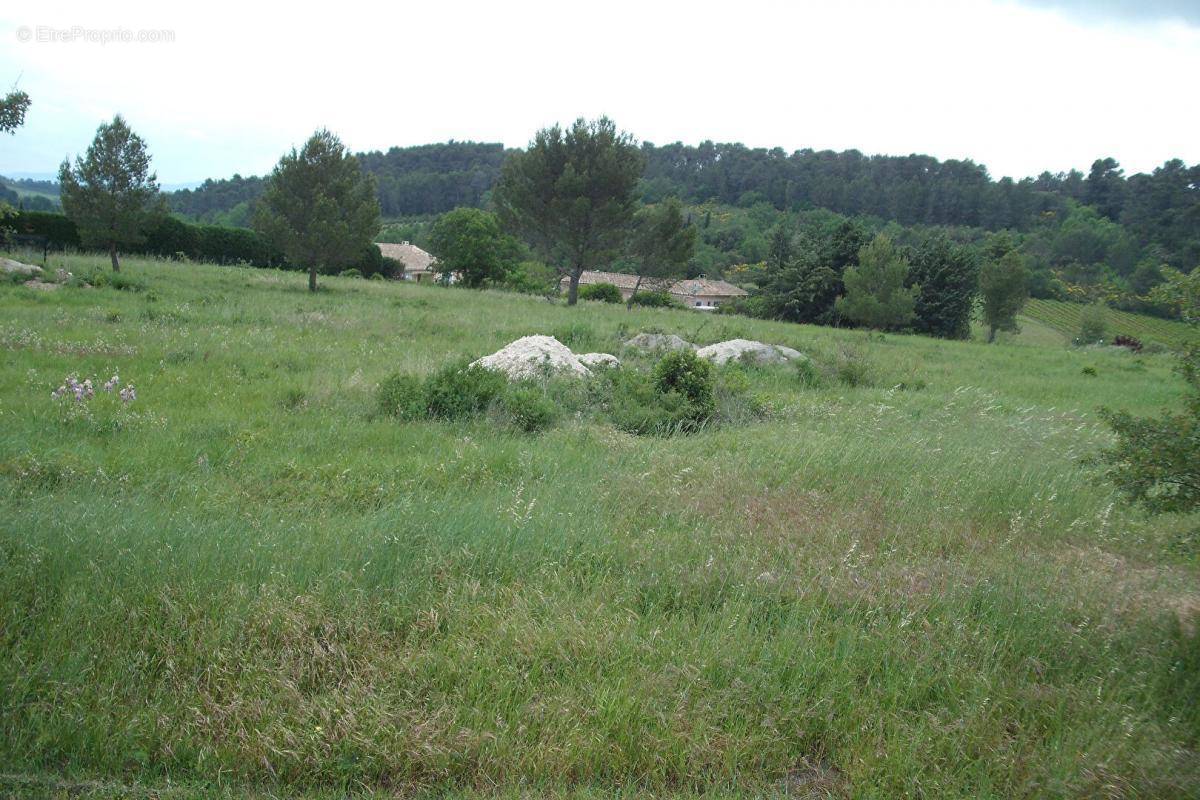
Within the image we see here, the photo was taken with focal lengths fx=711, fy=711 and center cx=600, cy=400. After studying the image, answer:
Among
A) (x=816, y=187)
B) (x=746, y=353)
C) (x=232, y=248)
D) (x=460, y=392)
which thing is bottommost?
(x=460, y=392)

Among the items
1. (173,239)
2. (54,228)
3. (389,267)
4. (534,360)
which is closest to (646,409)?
(534,360)

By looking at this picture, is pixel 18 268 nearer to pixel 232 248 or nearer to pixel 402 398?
pixel 402 398

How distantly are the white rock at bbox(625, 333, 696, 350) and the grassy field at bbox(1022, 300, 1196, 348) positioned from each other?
81.9ft

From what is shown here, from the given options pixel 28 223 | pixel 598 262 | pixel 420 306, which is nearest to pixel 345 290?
pixel 420 306

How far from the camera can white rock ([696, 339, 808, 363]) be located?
48.3ft

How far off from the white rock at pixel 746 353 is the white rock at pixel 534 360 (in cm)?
374

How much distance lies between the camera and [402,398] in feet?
29.2

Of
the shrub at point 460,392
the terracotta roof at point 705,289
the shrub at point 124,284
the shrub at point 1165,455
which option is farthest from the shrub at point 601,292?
the shrub at point 1165,455

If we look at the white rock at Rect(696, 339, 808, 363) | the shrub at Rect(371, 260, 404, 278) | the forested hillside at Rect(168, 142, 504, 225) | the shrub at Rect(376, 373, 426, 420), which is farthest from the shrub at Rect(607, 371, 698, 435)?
the forested hillside at Rect(168, 142, 504, 225)

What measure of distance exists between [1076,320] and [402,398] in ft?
192

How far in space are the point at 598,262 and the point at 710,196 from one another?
7996 centimetres

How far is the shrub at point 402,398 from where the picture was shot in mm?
8648

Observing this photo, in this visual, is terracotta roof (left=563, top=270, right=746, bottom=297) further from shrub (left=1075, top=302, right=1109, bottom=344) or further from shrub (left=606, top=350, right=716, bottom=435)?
shrub (left=606, top=350, right=716, bottom=435)

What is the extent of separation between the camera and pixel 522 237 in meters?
32.4
